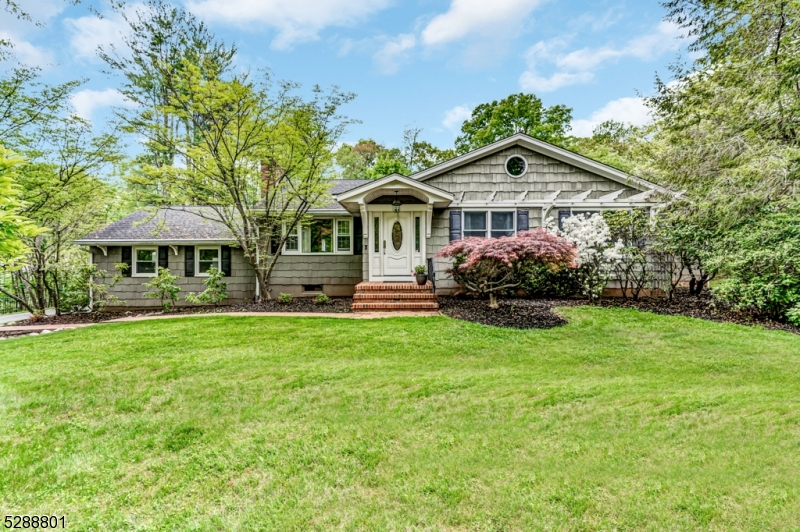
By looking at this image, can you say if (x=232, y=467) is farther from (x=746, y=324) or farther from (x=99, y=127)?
(x=99, y=127)

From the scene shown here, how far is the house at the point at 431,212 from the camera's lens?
10625mm

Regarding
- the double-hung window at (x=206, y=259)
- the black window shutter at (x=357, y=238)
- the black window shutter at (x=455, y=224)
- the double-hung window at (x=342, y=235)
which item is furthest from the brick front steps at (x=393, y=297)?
the double-hung window at (x=206, y=259)

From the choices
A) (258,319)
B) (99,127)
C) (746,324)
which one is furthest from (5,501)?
(99,127)

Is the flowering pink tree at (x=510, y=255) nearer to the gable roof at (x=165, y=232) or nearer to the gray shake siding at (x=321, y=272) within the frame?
the gray shake siding at (x=321, y=272)

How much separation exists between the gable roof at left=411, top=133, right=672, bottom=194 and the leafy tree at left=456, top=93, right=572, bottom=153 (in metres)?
14.5

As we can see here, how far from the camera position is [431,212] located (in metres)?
10.4

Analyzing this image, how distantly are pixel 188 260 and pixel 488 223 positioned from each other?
9.91 m

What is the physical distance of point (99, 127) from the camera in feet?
34.7

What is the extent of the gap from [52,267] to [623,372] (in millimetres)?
15387

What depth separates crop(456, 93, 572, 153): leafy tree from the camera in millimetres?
24859

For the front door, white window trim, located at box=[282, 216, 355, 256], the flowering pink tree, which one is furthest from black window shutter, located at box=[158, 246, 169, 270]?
the flowering pink tree

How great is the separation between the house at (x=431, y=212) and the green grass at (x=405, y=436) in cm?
516

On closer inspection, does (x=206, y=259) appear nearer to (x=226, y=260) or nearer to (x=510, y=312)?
(x=226, y=260)

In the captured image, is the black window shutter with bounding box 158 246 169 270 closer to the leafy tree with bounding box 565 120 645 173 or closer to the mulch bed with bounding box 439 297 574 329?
the mulch bed with bounding box 439 297 574 329
